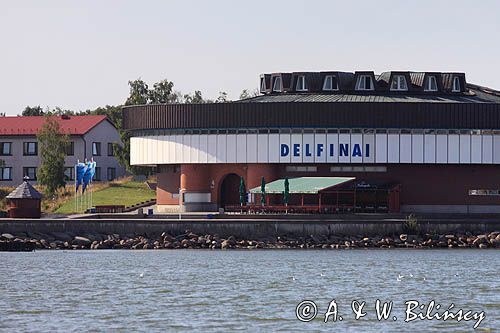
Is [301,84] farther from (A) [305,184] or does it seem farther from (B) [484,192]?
(B) [484,192]

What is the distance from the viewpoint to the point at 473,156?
121m

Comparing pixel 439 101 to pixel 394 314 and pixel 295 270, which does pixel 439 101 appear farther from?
pixel 394 314

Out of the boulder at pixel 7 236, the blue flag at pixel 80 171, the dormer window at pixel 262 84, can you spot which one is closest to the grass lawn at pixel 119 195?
the blue flag at pixel 80 171

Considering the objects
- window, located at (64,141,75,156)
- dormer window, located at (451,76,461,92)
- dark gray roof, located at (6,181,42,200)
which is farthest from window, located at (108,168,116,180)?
dark gray roof, located at (6,181,42,200)

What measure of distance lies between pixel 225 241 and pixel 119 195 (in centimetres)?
4098

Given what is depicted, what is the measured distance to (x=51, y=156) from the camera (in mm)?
145000

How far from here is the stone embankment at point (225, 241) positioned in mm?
104250

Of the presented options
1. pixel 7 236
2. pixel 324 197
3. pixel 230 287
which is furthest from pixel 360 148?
pixel 230 287

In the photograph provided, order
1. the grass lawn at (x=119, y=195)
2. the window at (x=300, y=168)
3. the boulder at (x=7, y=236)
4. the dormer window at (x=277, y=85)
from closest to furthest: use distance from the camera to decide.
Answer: the boulder at (x=7, y=236) → the window at (x=300, y=168) → the dormer window at (x=277, y=85) → the grass lawn at (x=119, y=195)

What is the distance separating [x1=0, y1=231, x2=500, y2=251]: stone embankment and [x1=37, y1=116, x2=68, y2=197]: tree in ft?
124

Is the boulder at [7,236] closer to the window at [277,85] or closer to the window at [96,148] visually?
the window at [277,85]

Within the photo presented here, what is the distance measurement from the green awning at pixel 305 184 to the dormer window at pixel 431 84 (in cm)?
1421

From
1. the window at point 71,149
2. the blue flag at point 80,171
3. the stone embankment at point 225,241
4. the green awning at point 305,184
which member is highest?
the window at point 71,149

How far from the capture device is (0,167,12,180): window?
163m
